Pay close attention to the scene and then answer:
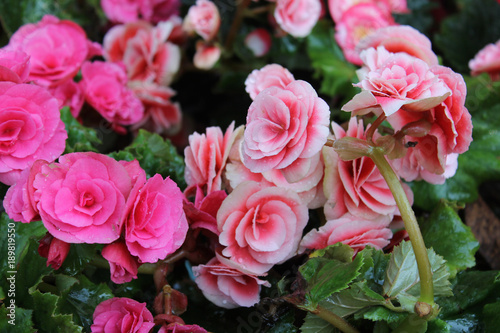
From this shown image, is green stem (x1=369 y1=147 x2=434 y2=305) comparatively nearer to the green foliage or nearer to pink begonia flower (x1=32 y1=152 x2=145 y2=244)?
pink begonia flower (x1=32 y1=152 x2=145 y2=244)

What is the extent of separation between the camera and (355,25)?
41.4 inches

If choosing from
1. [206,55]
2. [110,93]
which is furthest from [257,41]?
[110,93]

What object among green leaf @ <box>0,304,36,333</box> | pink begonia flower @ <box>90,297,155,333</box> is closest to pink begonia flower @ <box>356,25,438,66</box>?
pink begonia flower @ <box>90,297,155,333</box>

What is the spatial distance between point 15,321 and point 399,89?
0.51 metres

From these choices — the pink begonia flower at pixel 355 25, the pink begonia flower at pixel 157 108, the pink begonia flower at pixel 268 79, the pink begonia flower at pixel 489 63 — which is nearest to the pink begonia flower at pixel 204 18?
the pink begonia flower at pixel 157 108

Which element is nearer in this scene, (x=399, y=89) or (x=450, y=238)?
(x=399, y=89)

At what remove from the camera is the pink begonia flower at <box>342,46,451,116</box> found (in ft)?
1.69

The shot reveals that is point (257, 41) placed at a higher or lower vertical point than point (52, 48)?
lower

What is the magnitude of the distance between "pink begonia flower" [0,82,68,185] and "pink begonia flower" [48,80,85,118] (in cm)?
24

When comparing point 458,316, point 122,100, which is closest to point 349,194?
point 458,316

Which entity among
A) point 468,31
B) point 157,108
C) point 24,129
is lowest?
point 157,108

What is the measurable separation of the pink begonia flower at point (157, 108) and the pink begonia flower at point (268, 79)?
0.38 metres

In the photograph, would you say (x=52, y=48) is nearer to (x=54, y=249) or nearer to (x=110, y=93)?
(x=110, y=93)

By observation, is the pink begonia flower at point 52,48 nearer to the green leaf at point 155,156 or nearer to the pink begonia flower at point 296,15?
the green leaf at point 155,156
